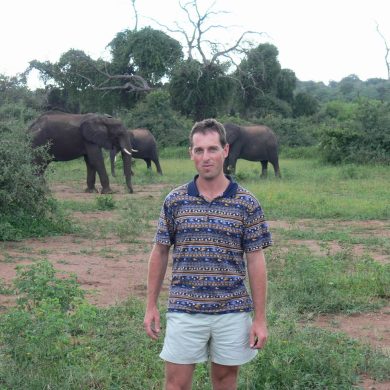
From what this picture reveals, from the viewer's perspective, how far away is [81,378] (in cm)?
429

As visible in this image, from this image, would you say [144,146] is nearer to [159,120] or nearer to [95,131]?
[95,131]

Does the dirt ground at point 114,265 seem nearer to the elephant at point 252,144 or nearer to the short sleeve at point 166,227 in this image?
the short sleeve at point 166,227

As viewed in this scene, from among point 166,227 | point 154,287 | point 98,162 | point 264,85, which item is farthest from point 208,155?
point 264,85

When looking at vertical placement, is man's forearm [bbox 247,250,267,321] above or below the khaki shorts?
above

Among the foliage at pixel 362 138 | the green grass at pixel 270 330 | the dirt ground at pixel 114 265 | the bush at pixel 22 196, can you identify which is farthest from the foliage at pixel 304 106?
the bush at pixel 22 196

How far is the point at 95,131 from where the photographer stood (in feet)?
53.6

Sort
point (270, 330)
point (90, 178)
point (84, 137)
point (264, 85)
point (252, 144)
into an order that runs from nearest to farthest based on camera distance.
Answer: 1. point (270, 330)
2. point (84, 137)
3. point (90, 178)
4. point (252, 144)
5. point (264, 85)

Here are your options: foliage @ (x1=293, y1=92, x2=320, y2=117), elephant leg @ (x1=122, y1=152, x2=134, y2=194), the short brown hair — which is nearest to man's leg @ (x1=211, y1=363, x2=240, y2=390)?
the short brown hair

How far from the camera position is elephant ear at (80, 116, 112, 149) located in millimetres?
16281

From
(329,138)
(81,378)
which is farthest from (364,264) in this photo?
(329,138)

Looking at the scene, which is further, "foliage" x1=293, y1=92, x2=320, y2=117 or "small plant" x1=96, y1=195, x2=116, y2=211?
"foliage" x1=293, y1=92, x2=320, y2=117

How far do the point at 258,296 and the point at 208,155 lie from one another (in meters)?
0.72

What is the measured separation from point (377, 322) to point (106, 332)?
87.7 inches

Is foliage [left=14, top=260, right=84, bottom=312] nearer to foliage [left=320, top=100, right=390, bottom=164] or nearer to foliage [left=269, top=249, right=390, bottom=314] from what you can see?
foliage [left=269, top=249, right=390, bottom=314]
